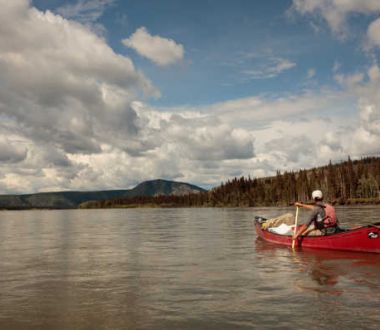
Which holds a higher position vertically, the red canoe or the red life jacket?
the red life jacket

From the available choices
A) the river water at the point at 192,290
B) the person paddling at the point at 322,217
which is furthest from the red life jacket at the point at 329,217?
the river water at the point at 192,290

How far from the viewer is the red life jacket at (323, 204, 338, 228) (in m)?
25.7

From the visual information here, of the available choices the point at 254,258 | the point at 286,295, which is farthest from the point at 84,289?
the point at 254,258

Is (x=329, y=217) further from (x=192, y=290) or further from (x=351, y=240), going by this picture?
(x=192, y=290)

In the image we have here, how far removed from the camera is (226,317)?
11.9 metres

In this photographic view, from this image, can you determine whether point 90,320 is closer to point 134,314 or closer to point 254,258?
point 134,314

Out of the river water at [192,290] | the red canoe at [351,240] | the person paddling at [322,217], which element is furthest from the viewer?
the person paddling at [322,217]

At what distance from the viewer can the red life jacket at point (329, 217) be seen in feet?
84.4

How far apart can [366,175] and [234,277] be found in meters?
194

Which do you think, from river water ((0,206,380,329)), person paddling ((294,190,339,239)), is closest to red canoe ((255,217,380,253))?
river water ((0,206,380,329))

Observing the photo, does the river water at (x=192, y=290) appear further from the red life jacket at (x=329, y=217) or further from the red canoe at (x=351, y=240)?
the red life jacket at (x=329, y=217)

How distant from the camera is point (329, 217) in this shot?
2583 centimetres

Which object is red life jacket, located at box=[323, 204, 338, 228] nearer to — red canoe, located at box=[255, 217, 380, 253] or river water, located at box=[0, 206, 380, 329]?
red canoe, located at box=[255, 217, 380, 253]

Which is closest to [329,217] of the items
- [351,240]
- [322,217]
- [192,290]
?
[322,217]
